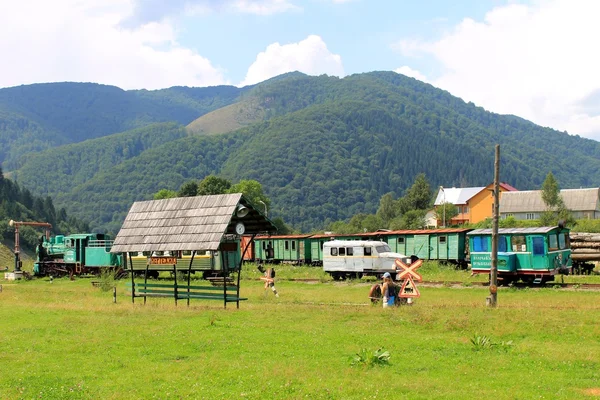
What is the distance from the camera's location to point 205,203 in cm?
2409

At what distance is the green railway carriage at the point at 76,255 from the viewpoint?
50.9 metres

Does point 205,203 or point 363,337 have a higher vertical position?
point 205,203

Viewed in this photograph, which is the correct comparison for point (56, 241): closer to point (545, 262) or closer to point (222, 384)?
point (545, 262)

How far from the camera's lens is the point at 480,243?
34.5 meters

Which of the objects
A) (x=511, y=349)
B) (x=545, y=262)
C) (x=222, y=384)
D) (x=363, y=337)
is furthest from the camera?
(x=545, y=262)

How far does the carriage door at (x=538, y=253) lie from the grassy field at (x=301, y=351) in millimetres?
7510

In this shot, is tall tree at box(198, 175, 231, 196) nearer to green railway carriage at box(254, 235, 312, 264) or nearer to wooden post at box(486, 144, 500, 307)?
green railway carriage at box(254, 235, 312, 264)

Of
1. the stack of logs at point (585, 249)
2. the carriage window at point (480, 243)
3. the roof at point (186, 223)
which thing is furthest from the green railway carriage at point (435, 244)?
the roof at point (186, 223)

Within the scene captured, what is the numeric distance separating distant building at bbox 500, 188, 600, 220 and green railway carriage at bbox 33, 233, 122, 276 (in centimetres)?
8034

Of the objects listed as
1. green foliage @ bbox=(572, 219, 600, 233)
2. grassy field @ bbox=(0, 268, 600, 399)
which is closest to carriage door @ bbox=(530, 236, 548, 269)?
grassy field @ bbox=(0, 268, 600, 399)

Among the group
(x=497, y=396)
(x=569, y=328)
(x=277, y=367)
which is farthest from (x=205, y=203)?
(x=497, y=396)

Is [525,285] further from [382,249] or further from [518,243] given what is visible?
[382,249]

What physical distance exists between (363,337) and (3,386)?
8568mm

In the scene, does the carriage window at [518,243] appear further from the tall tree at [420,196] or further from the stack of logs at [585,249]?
the tall tree at [420,196]
